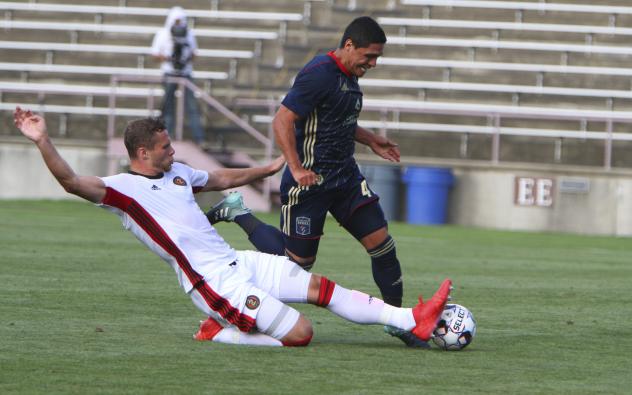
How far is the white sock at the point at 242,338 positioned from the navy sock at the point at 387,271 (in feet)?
3.40

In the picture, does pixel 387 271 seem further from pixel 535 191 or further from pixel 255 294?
pixel 535 191

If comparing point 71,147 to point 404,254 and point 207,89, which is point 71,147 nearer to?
point 207,89

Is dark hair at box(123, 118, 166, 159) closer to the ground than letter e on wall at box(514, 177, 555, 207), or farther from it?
farther from it

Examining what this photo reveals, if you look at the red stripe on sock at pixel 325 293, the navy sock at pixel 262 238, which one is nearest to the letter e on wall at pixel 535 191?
the navy sock at pixel 262 238

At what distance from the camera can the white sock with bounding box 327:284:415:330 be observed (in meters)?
7.20

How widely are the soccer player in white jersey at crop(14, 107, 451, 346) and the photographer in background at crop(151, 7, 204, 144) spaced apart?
49.5 feet

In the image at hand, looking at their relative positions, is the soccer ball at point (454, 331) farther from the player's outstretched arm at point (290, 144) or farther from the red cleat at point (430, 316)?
the player's outstretched arm at point (290, 144)

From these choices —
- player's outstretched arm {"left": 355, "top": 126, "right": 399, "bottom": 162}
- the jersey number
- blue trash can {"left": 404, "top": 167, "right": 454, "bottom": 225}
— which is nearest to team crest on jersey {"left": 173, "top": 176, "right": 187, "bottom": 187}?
the jersey number

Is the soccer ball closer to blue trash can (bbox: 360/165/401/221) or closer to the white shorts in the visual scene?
the white shorts

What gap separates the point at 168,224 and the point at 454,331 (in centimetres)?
164

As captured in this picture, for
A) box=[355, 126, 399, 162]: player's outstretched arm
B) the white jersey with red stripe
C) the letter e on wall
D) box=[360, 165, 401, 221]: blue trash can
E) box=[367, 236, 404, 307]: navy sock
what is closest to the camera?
the white jersey with red stripe

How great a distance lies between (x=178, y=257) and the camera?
7.21 metres

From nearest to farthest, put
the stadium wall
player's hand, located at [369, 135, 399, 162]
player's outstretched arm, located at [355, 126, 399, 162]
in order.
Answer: player's outstretched arm, located at [355, 126, 399, 162] → player's hand, located at [369, 135, 399, 162] → the stadium wall

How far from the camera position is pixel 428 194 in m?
22.9
